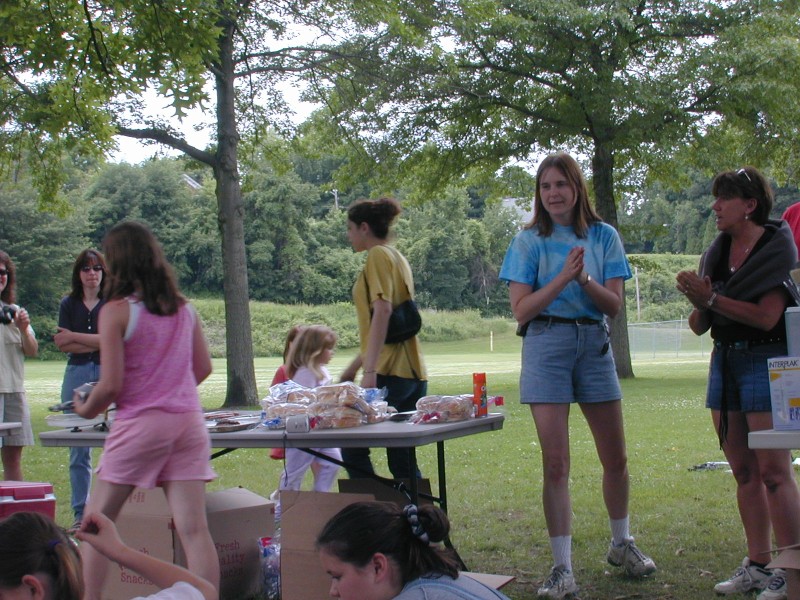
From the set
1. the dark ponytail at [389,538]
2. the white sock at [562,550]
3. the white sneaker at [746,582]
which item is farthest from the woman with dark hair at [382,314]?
the dark ponytail at [389,538]

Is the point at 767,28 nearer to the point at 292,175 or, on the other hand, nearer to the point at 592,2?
the point at 592,2

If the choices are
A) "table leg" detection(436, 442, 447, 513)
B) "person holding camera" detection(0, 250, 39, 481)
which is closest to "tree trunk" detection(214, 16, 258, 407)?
"person holding camera" detection(0, 250, 39, 481)

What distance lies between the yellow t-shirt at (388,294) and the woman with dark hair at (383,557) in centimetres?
234

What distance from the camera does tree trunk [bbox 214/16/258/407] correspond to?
18.1 meters

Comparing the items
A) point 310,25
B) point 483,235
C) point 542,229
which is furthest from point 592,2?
point 483,235

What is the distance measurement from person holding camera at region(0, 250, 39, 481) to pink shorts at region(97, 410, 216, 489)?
3.06 meters

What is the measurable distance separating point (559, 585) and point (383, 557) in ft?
6.66

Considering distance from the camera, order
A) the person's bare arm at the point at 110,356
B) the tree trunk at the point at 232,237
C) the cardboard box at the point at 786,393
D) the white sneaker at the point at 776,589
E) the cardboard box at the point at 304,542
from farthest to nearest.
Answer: the tree trunk at the point at 232,237
the cardboard box at the point at 304,542
the white sneaker at the point at 776,589
the person's bare arm at the point at 110,356
the cardboard box at the point at 786,393

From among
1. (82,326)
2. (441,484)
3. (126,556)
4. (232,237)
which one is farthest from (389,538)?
(232,237)

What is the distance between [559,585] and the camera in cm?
433

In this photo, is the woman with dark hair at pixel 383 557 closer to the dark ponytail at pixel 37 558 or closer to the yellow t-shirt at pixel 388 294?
the dark ponytail at pixel 37 558

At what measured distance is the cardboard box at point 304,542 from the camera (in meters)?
4.23

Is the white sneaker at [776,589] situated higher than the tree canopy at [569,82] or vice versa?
the tree canopy at [569,82]

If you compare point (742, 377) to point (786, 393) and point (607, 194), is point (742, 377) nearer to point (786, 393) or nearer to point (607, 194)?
point (786, 393)
